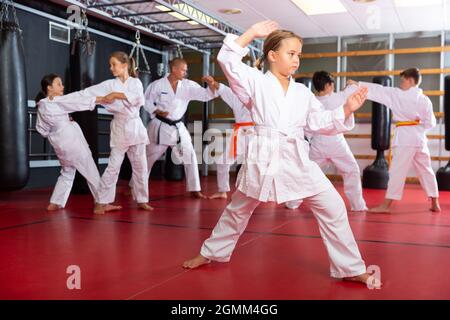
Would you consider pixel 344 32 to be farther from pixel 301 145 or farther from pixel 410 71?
pixel 301 145

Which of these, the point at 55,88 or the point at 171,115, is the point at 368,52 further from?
the point at 55,88

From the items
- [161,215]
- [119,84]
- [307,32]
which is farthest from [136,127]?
[307,32]

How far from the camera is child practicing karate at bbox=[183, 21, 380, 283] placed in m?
2.19

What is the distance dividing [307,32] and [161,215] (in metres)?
5.47

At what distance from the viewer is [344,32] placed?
8453 millimetres

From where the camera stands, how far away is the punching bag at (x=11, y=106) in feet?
13.6

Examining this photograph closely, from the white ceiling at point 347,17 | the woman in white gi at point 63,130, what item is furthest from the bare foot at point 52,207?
the white ceiling at point 347,17

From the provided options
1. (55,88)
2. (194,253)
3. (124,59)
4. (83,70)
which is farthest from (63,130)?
(194,253)

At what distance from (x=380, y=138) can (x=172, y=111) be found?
11.9 feet

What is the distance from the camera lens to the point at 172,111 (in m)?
5.41

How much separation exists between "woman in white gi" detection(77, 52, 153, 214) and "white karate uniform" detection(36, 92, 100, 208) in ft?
0.45
